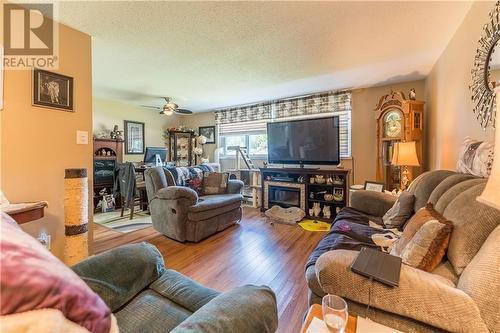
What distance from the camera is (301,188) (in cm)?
388

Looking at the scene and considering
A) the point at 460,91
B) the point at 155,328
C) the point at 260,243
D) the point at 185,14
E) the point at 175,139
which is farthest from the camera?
the point at 175,139

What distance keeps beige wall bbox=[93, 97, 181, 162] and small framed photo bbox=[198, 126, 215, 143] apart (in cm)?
80

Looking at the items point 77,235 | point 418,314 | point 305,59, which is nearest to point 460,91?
point 305,59

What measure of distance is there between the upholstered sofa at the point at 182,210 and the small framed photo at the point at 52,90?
126cm

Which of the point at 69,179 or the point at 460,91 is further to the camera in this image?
the point at 460,91

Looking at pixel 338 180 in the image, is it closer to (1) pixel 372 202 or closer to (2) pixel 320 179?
(2) pixel 320 179

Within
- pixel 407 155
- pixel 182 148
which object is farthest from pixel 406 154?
pixel 182 148

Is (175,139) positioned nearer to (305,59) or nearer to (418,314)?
(305,59)

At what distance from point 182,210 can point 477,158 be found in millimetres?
2714

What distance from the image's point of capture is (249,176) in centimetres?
495

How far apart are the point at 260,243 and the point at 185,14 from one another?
8.12 feet

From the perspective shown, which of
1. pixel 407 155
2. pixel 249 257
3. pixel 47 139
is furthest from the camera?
pixel 407 155

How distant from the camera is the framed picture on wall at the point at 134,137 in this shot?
4.90 metres

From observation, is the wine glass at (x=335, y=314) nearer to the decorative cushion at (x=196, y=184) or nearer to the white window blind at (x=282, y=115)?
the decorative cushion at (x=196, y=184)
